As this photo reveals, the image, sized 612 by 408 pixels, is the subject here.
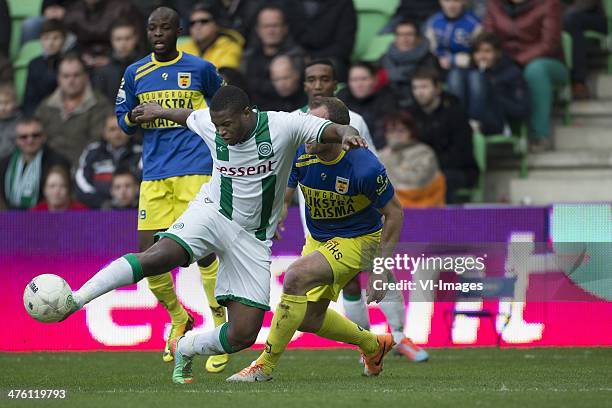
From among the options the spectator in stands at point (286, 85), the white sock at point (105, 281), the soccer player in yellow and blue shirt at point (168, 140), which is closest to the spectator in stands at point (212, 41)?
the spectator in stands at point (286, 85)

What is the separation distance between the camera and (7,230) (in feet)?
43.5

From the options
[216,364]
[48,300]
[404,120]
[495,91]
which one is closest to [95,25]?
[404,120]

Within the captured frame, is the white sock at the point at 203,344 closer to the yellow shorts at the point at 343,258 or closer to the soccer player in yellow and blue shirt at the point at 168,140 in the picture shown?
the yellow shorts at the point at 343,258

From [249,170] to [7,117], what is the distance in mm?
8273

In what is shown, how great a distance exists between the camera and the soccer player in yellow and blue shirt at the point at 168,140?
34.1ft

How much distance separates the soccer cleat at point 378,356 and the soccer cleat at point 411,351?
4.91 ft

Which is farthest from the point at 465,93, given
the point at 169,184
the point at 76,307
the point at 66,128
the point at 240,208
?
the point at 76,307

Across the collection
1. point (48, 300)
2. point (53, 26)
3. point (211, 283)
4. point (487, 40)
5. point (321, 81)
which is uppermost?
point (487, 40)

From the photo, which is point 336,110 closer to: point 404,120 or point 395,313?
point 395,313

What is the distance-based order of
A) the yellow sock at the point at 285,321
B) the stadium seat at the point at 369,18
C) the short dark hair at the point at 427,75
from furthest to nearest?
the stadium seat at the point at 369,18 → the short dark hair at the point at 427,75 → the yellow sock at the point at 285,321

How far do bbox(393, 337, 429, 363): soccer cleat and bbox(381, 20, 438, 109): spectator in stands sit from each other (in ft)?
15.8

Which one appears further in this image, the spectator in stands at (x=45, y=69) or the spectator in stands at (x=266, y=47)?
the spectator in stands at (x=45, y=69)

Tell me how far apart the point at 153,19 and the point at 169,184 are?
1.32 metres

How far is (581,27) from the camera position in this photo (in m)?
17.3
